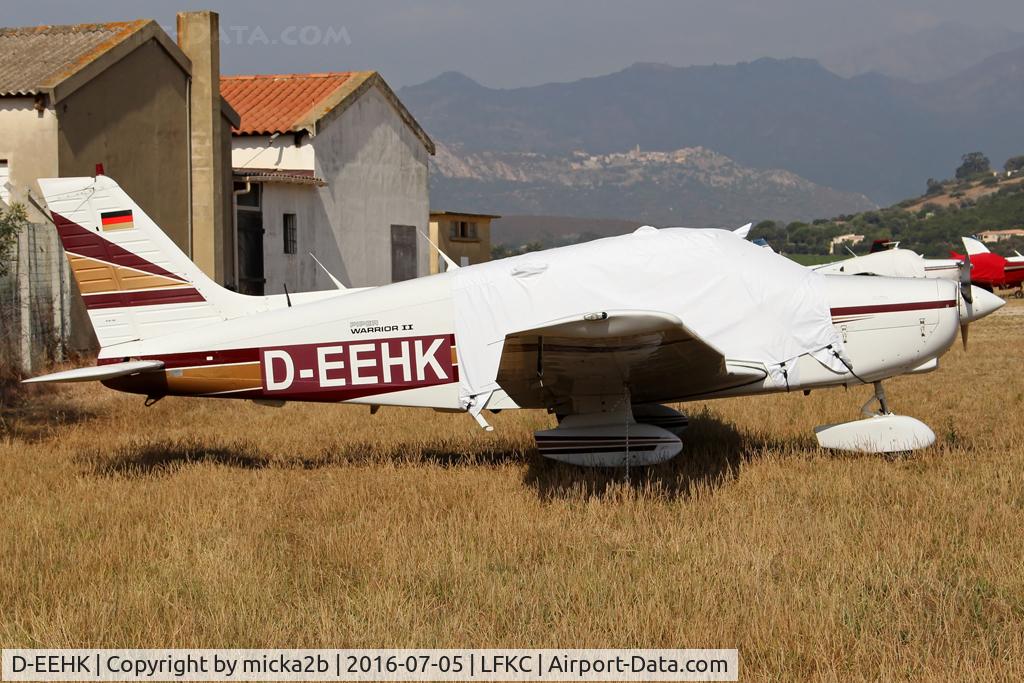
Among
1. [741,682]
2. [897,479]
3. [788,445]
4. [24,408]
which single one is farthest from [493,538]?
[24,408]

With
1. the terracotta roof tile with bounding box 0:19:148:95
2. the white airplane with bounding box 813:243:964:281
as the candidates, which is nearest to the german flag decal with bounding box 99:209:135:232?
the terracotta roof tile with bounding box 0:19:148:95

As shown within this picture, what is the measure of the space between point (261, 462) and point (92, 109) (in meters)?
8.42

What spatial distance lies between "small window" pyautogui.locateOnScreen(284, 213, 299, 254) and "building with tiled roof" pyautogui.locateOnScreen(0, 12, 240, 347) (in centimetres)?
354

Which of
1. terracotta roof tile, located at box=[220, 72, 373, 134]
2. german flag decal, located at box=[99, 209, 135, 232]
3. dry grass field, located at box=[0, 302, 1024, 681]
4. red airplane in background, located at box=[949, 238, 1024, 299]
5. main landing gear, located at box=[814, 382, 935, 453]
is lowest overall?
dry grass field, located at box=[0, 302, 1024, 681]

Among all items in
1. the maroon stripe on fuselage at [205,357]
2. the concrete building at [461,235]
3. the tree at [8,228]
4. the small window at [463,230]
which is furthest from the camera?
the small window at [463,230]

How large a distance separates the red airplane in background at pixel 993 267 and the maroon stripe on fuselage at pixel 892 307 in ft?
72.5

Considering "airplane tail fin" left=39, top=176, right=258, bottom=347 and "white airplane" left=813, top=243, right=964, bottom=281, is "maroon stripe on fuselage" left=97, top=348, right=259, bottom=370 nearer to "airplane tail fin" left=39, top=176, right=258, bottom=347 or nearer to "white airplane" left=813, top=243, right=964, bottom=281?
"airplane tail fin" left=39, top=176, right=258, bottom=347

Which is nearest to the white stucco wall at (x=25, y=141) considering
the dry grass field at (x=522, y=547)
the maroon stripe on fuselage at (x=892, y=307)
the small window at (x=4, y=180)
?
the small window at (x=4, y=180)

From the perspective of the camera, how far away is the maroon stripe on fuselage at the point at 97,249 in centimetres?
870

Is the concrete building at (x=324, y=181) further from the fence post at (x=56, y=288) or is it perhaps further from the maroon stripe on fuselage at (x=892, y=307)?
the maroon stripe on fuselage at (x=892, y=307)

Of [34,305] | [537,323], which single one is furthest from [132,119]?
[537,323]

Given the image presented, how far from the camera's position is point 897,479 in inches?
299

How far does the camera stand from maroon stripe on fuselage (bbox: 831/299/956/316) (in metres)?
8.20

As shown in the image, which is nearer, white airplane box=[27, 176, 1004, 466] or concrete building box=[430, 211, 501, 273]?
white airplane box=[27, 176, 1004, 466]
